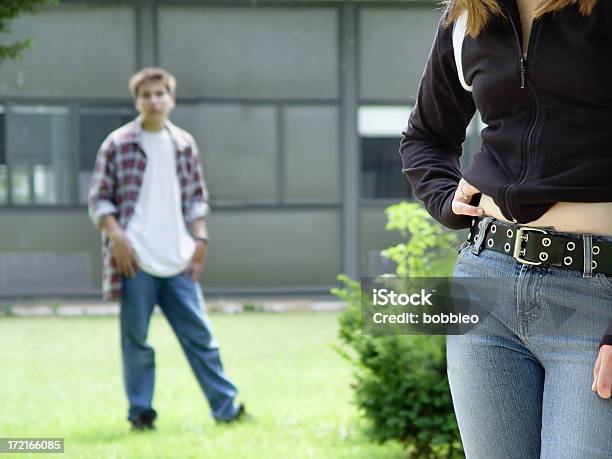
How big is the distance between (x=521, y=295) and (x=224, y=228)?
13480 millimetres

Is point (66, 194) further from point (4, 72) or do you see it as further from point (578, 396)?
point (578, 396)

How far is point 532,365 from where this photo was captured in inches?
77.4

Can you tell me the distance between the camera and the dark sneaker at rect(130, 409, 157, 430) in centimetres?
617

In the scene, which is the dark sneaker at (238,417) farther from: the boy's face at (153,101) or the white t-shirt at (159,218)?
the boy's face at (153,101)

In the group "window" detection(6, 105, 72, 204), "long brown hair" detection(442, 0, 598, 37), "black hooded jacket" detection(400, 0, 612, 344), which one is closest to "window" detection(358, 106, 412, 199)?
"window" detection(6, 105, 72, 204)

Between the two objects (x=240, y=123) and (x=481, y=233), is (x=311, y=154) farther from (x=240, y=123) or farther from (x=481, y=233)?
(x=481, y=233)

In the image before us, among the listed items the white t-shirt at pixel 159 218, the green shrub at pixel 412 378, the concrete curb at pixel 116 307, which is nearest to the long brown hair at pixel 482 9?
the green shrub at pixel 412 378

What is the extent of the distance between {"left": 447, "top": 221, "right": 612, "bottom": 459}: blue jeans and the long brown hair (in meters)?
0.43

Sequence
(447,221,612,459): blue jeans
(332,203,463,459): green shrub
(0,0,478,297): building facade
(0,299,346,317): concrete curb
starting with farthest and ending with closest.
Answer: (0,0,478,297): building facade → (0,299,346,317): concrete curb → (332,203,463,459): green shrub → (447,221,612,459): blue jeans

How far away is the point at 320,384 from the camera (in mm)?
8070

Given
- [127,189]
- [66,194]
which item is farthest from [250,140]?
[127,189]

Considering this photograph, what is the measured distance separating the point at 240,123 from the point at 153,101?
29.8 feet

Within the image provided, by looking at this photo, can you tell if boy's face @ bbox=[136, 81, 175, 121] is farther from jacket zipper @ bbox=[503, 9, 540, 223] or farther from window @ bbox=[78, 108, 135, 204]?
window @ bbox=[78, 108, 135, 204]

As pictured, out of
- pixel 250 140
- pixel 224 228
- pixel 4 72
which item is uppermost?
pixel 4 72
